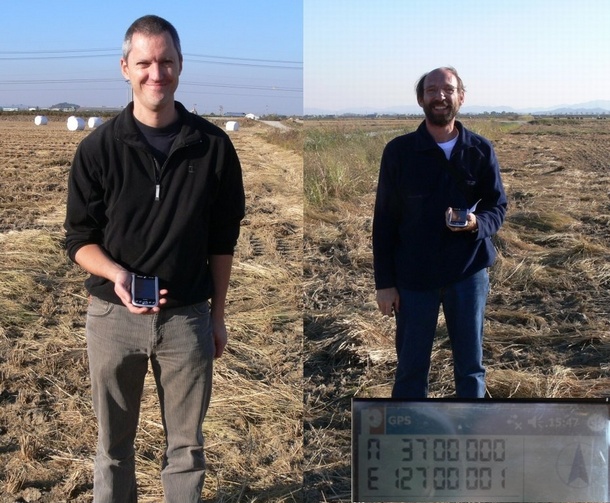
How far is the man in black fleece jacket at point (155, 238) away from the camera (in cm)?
223

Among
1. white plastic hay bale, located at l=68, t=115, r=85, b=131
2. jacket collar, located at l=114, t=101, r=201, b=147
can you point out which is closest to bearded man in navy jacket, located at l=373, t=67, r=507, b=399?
jacket collar, located at l=114, t=101, r=201, b=147

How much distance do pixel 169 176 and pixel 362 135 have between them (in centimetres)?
81

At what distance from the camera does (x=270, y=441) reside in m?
3.82

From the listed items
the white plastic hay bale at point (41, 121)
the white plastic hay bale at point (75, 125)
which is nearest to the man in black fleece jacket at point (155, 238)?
the white plastic hay bale at point (75, 125)

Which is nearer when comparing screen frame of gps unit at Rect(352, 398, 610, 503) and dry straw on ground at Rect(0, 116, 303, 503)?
screen frame of gps unit at Rect(352, 398, 610, 503)

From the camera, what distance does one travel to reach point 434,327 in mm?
2662

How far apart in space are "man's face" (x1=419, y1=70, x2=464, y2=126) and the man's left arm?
2.54 ft

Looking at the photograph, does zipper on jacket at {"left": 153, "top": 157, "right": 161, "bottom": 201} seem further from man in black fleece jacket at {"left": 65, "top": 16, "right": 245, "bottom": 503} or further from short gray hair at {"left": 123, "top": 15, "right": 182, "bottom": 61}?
short gray hair at {"left": 123, "top": 15, "right": 182, "bottom": 61}

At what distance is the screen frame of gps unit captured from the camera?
2496 mm

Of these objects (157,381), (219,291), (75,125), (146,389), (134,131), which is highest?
(75,125)

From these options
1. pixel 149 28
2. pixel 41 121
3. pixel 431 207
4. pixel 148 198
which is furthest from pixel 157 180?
pixel 41 121

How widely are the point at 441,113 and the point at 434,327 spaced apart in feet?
2.35

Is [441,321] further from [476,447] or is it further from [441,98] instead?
[441,98]

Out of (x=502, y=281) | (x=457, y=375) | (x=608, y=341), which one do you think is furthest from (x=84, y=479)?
(x=608, y=341)
